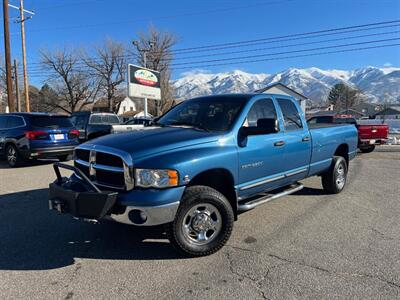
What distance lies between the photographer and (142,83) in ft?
78.3

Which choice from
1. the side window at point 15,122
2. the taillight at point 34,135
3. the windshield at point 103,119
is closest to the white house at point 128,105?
the windshield at point 103,119

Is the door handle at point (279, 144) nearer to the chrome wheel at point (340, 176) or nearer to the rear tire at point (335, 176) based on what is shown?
the rear tire at point (335, 176)

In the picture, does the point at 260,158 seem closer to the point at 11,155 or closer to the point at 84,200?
the point at 84,200

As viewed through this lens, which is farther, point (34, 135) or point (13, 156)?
point (13, 156)

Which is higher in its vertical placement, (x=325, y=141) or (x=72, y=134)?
(x=325, y=141)

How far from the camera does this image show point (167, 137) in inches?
159

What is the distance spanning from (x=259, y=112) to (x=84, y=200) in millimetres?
2660

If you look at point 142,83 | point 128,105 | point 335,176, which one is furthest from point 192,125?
point 128,105

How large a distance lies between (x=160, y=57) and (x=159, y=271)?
50799mm

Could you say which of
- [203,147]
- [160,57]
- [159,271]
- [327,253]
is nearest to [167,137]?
[203,147]

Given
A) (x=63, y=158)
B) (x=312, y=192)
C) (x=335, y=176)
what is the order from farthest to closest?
1. (x=63, y=158)
2. (x=312, y=192)
3. (x=335, y=176)

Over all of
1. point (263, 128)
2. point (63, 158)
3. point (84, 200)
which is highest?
point (263, 128)

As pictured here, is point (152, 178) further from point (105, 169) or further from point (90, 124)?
point (90, 124)

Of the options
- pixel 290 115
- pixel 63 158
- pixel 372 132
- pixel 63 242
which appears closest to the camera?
pixel 63 242
